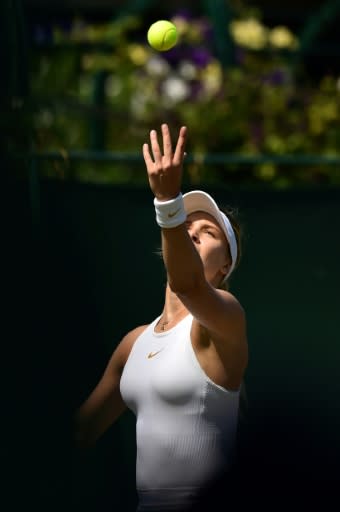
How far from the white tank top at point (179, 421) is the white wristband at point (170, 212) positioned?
439 millimetres

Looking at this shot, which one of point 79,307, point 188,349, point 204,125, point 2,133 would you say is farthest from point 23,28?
point 204,125

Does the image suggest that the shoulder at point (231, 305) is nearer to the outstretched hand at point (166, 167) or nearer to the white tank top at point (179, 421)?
the white tank top at point (179, 421)

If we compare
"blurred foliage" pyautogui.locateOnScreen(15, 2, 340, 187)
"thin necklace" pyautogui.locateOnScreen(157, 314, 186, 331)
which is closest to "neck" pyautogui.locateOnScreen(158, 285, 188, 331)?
"thin necklace" pyautogui.locateOnScreen(157, 314, 186, 331)

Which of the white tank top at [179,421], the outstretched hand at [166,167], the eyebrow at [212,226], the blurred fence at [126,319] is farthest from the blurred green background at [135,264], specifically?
the outstretched hand at [166,167]

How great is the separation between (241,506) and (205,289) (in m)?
0.94

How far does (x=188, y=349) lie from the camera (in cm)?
295

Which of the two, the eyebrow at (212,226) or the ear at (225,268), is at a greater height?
the eyebrow at (212,226)

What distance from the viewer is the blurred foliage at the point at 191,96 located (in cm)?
649

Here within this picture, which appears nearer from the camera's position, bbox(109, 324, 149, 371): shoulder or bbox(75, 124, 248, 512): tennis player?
bbox(75, 124, 248, 512): tennis player

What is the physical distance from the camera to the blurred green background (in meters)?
3.16

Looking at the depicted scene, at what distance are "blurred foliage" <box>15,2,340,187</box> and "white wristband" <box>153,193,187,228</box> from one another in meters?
3.39

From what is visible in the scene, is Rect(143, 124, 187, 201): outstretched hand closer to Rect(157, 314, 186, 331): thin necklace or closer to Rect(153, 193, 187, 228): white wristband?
Rect(153, 193, 187, 228): white wristband

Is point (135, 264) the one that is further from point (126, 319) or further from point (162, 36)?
point (162, 36)

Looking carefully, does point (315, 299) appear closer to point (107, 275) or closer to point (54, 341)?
point (107, 275)
